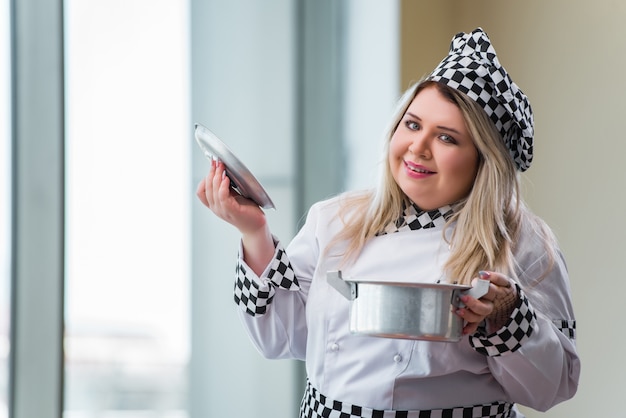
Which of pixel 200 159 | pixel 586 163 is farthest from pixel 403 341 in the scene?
pixel 586 163

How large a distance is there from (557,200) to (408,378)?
1.26 metres

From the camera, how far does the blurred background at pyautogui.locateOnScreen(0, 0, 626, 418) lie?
5.97 feet

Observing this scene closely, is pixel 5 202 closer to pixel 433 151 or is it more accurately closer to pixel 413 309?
pixel 433 151

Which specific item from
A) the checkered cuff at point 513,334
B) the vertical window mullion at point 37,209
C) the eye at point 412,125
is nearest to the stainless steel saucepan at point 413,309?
the checkered cuff at point 513,334

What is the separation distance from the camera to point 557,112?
2.38 m

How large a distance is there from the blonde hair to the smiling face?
0.01m

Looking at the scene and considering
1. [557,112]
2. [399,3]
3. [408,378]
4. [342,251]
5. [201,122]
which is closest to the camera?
[408,378]

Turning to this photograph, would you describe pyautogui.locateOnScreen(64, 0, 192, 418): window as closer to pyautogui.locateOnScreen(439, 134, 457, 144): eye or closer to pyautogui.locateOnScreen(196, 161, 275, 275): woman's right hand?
pyautogui.locateOnScreen(196, 161, 275, 275): woman's right hand

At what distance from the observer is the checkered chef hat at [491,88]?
1.32 m

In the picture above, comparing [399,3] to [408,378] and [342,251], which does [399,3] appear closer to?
[342,251]

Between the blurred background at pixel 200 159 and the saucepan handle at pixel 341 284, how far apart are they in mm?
900

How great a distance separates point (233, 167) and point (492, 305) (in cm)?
39

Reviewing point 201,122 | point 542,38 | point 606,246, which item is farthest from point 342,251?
point 542,38

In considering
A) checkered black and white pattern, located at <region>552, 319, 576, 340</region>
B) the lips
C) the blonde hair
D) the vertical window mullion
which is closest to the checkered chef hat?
the blonde hair
